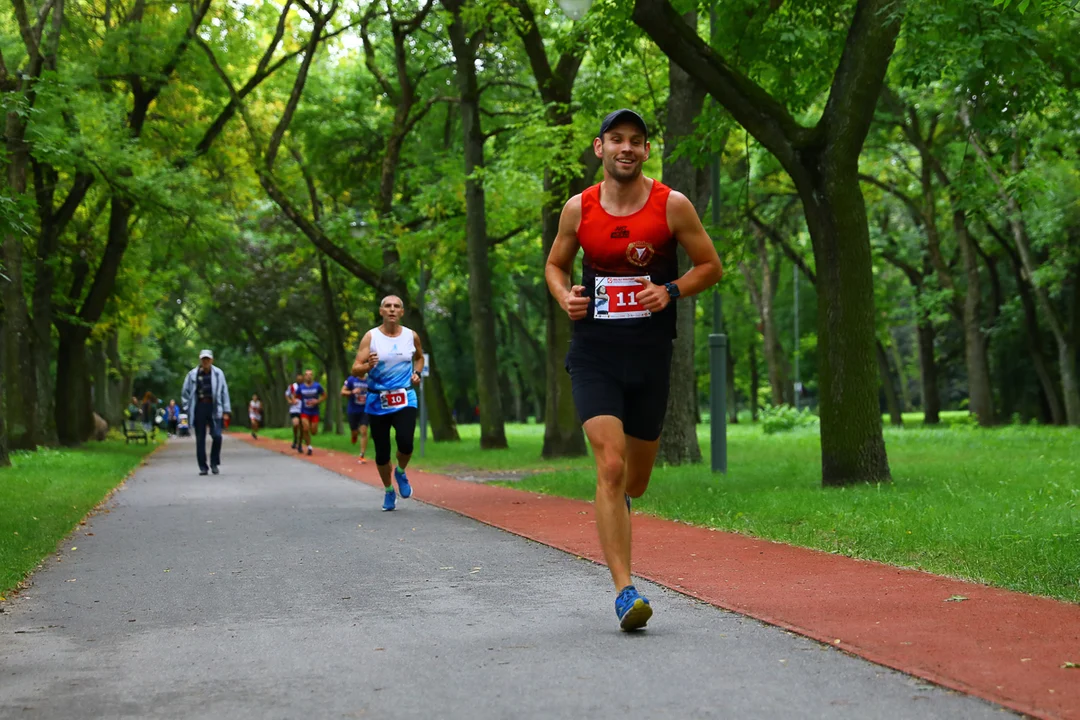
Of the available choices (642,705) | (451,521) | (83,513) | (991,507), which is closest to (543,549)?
(451,521)

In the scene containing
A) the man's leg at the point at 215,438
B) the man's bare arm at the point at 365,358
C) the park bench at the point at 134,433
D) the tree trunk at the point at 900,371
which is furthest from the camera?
the tree trunk at the point at 900,371

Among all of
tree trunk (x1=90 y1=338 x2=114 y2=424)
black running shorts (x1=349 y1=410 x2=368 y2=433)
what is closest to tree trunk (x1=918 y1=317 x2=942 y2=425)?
black running shorts (x1=349 y1=410 x2=368 y2=433)

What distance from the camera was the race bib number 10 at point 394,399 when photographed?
12.9 metres

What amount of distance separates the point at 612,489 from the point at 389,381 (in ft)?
23.7

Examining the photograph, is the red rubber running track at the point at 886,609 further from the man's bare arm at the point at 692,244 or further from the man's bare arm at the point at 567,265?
the man's bare arm at the point at 567,265

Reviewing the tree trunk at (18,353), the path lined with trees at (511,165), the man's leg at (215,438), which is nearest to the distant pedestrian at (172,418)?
the path lined with trees at (511,165)

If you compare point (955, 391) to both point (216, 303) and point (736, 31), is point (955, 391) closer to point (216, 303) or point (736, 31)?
point (216, 303)

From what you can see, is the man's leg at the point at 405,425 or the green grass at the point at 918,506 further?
the man's leg at the point at 405,425

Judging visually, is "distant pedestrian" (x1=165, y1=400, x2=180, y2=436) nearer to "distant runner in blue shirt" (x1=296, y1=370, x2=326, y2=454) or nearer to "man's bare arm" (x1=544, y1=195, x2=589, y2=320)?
"distant runner in blue shirt" (x1=296, y1=370, x2=326, y2=454)

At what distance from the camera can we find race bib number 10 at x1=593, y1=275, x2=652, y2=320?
606 cm

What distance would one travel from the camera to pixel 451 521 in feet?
38.8

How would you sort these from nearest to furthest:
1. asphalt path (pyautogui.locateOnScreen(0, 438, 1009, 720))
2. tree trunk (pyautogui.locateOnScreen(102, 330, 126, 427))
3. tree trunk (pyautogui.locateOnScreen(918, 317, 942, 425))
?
asphalt path (pyautogui.locateOnScreen(0, 438, 1009, 720)) → tree trunk (pyautogui.locateOnScreen(918, 317, 942, 425)) → tree trunk (pyautogui.locateOnScreen(102, 330, 126, 427))

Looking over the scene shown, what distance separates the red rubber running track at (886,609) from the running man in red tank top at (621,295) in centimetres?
103

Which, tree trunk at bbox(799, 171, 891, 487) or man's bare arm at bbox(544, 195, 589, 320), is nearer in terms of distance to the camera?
man's bare arm at bbox(544, 195, 589, 320)
